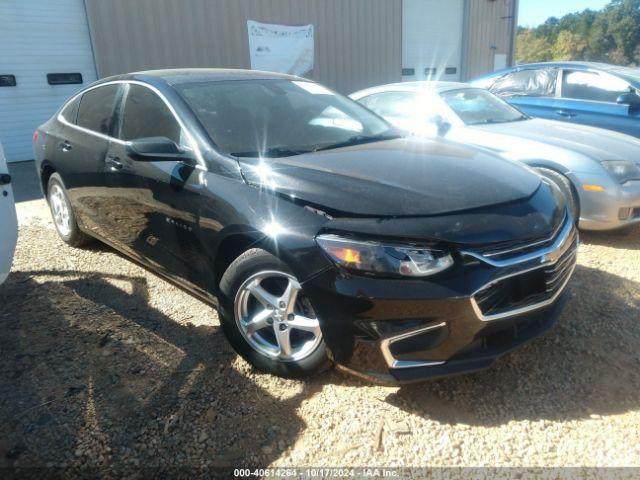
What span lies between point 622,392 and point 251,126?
2.36 meters

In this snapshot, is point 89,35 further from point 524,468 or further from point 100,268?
point 524,468

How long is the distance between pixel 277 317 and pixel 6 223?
1610mm

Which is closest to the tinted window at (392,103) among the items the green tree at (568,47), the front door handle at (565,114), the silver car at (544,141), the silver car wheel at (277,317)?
the silver car at (544,141)

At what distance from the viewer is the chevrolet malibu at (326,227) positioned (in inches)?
80.1

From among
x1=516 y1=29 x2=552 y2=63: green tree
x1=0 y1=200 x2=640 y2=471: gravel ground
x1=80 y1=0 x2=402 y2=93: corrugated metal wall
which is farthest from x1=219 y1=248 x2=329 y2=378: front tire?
x1=516 y1=29 x2=552 y2=63: green tree

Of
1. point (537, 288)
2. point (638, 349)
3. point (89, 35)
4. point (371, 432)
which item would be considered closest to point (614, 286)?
point (638, 349)

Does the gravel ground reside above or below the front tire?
below

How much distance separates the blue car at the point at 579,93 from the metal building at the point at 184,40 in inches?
245

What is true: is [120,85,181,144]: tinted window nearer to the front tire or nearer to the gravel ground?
the front tire

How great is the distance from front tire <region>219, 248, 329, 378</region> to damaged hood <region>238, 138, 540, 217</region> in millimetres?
369

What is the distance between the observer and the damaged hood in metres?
2.17

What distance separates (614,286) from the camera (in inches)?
133

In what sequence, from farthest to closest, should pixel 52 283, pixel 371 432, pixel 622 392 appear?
pixel 52 283 → pixel 622 392 → pixel 371 432

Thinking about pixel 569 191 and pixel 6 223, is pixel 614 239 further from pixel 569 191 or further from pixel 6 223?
pixel 6 223
